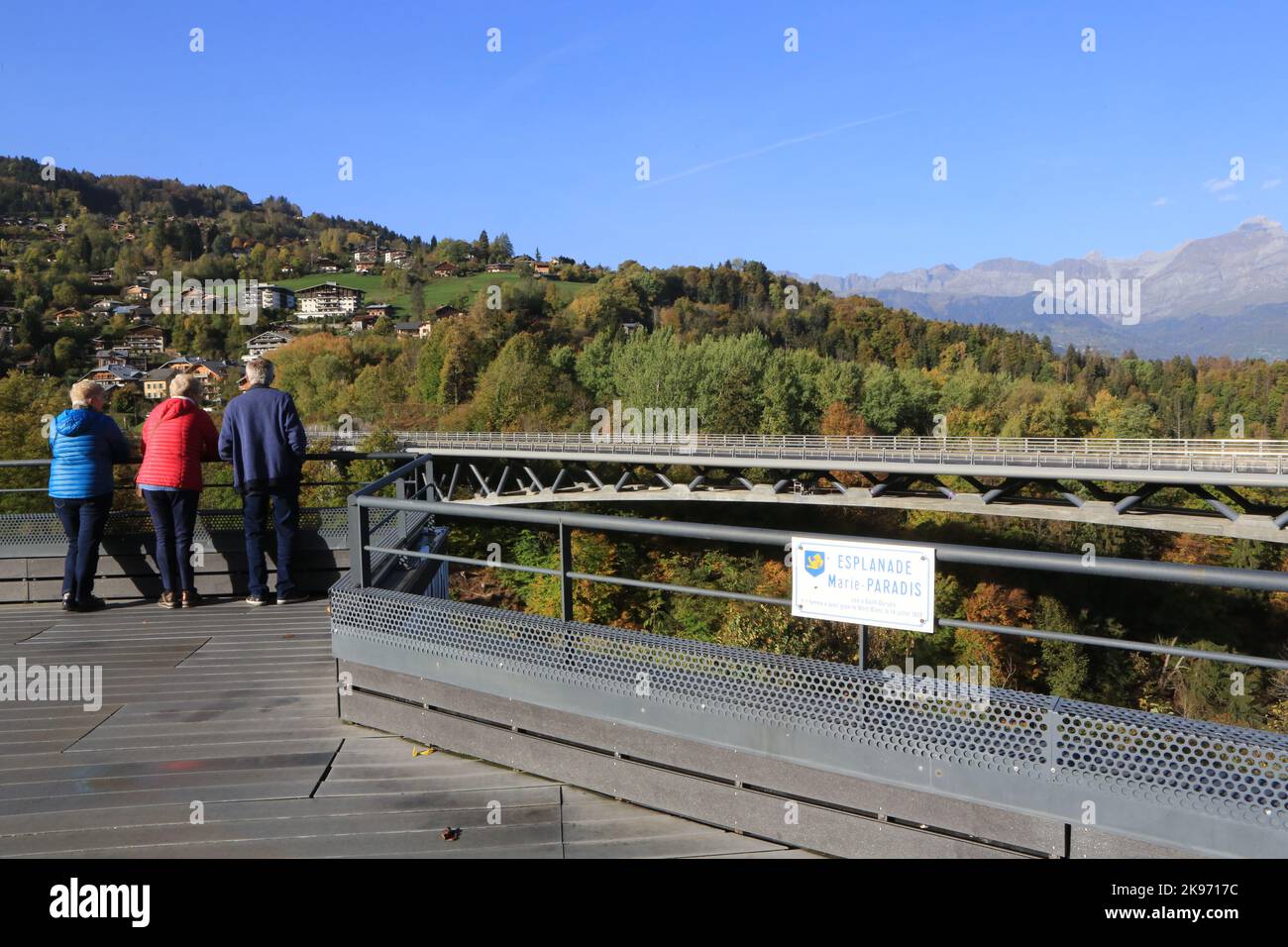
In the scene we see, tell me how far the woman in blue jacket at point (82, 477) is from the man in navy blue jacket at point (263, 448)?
0.96 m

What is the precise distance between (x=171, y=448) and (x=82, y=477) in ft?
2.23

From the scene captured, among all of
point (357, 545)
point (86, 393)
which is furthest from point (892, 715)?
point (86, 393)

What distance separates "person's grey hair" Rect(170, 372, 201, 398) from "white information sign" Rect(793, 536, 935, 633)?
15.1ft

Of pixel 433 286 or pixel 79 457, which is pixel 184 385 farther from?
pixel 433 286

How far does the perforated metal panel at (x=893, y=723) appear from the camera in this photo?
2.07 metres

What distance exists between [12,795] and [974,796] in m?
3.29

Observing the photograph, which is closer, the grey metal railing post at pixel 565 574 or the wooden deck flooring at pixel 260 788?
the wooden deck flooring at pixel 260 788

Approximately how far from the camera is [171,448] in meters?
5.48

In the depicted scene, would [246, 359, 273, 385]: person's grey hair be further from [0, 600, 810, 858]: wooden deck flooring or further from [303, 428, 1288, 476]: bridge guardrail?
[303, 428, 1288, 476]: bridge guardrail

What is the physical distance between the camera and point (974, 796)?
2.35m

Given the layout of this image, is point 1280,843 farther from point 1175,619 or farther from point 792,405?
point 792,405

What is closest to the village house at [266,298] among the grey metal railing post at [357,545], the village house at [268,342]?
the village house at [268,342]

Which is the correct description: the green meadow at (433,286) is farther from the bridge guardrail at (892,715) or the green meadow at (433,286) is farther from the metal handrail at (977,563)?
the bridge guardrail at (892,715)

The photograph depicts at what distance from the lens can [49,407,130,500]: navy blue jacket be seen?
5551 millimetres
